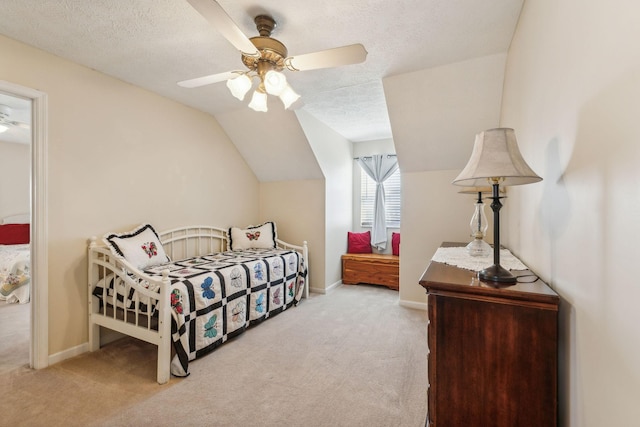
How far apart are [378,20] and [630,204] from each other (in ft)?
5.63

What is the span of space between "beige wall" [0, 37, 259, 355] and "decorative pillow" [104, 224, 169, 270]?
16 centimetres

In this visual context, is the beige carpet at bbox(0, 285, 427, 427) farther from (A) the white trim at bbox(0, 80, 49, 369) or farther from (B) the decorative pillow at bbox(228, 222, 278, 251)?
(B) the decorative pillow at bbox(228, 222, 278, 251)

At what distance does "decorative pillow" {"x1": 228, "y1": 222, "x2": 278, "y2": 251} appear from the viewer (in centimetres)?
383

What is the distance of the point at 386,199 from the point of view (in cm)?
480

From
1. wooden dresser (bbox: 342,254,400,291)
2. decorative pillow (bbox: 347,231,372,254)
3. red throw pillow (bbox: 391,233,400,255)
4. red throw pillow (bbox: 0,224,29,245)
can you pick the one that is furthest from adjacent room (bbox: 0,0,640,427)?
red throw pillow (bbox: 0,224,29,245)

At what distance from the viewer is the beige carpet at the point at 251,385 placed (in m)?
1.66

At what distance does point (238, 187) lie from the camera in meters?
4.11

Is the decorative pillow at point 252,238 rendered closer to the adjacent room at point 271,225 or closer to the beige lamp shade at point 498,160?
the adjacent room at point 271,225

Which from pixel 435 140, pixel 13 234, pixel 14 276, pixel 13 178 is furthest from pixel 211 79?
pixel 13 178

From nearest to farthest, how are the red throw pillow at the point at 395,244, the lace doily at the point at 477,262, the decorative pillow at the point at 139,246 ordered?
the lace doily at the point at 477,262 < the decorative pillow at the point at 139,246 < the red throw pillow at the point at 395,244

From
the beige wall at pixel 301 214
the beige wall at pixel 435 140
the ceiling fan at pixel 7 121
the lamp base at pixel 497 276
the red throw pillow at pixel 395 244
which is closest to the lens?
the lamp base at pixel 497 276

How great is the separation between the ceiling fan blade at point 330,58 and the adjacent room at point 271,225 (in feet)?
0.05

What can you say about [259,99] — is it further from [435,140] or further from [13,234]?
[13,234]

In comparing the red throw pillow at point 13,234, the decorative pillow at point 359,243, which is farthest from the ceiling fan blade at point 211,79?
the red throw pillow at point 13,234
